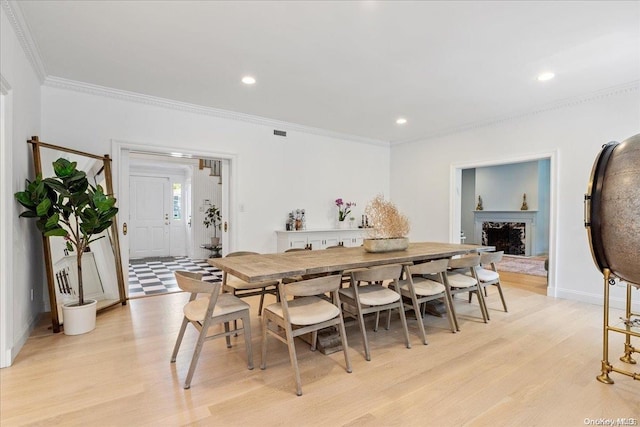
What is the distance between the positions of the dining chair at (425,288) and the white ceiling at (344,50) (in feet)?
6.48

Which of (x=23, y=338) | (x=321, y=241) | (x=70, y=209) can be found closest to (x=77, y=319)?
(x=23, y=338)

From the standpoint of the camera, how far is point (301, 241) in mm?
5105

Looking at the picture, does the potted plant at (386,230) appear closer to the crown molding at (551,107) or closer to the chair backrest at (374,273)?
the chair backrest at (374,273)

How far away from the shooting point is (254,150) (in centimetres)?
491

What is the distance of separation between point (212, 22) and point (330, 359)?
2.79m

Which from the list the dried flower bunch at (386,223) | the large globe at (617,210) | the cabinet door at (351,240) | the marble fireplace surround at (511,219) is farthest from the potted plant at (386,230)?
the marble fireplace surround at (511,219)

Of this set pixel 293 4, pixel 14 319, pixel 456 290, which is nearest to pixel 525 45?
pixel 293 4

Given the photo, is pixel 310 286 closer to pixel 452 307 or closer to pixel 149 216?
pixel 452 307

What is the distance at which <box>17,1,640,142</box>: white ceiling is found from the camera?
2.30 m

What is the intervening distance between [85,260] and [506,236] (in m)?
8.93

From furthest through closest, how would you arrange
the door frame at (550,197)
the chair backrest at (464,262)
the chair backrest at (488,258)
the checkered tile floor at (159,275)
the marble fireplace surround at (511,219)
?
the marble fireplace surround at (511,219) → the checkered tile floor at (159,275) → the door frame at (550,197) → the chair backrest at (488,258) → the chair backrest at (464,262)

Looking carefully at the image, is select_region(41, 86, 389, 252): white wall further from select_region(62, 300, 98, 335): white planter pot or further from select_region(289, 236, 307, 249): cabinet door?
select_region(62, 300, 98, 335): white planter pot

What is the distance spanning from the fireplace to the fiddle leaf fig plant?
8.66m

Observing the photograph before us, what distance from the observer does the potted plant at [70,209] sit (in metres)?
2.68
